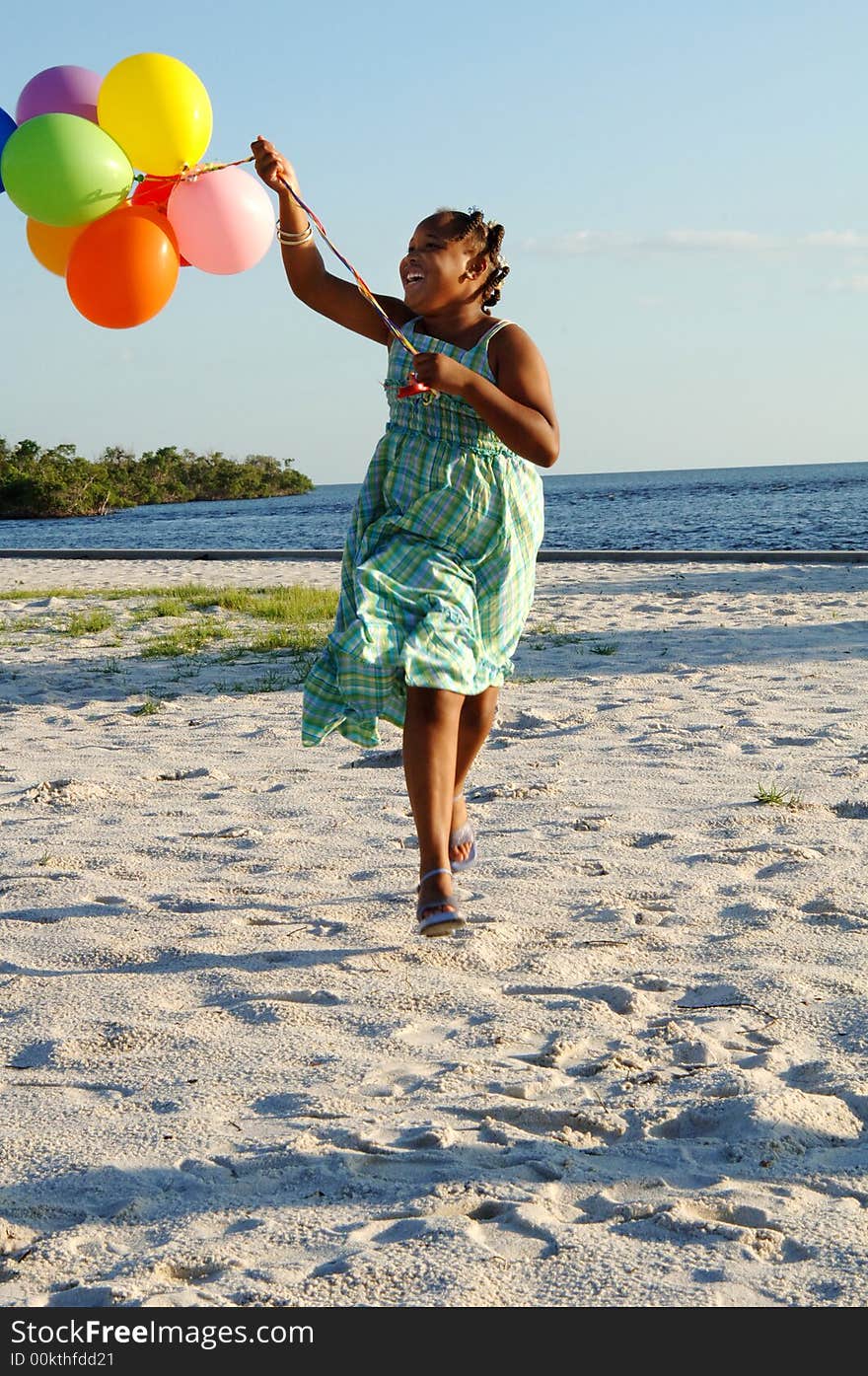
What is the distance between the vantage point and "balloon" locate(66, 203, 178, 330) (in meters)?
4.01

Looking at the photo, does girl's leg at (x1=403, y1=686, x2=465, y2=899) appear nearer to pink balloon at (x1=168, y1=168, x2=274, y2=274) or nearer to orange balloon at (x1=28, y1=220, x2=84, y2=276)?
pink balloon at (x1=168, y1=168, x2=274, y2=274)

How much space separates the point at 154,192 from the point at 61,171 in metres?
0.38

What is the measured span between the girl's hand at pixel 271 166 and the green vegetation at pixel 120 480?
56.0 m

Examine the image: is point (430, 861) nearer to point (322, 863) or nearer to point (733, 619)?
point (322, 863)

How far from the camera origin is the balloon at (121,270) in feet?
13.1

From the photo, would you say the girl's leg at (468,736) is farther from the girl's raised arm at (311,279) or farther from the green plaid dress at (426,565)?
the girl's raised arm at (311,279)

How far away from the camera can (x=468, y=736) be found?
3605mm

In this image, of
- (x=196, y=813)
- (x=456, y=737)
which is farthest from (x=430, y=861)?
(x=196, y=813)

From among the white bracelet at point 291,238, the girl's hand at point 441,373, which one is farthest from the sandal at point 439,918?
the white bracelet at point 291,238

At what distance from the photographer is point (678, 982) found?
290 cm

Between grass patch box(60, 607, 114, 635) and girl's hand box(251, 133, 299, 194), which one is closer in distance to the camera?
girl's hand box(251, 133, 299, 194)

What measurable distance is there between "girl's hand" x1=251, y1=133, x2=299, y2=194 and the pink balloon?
427 mm

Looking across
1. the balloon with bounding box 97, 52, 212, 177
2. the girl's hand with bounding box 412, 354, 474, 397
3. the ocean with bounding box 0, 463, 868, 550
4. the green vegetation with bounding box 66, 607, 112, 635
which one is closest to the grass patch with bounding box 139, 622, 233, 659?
the green vegetation with bounding box 66, 607, 112, 635

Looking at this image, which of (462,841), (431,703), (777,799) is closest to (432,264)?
(431,703)
